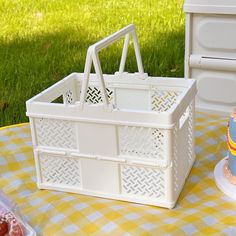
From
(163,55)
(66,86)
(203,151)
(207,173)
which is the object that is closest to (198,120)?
(203,151)

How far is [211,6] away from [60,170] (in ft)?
2.30

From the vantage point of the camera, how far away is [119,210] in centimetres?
112

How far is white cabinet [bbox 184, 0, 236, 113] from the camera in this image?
1.58 m

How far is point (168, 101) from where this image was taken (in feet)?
4.32

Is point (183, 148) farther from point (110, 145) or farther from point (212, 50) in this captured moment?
point (212, 50)

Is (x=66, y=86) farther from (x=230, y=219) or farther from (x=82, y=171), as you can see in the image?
(x=230, y=219)

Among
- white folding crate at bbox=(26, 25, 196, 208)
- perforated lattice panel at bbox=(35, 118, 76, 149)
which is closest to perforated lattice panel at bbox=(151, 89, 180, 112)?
white folding crate at bbox=(26, 25, 196, 208)

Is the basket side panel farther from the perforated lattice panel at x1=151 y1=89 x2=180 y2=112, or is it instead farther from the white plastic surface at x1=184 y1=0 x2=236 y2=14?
the white plastic surface at x1=184 y1=0 x2=236 y2=14

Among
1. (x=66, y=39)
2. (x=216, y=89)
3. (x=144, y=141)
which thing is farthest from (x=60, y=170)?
(x=66, y=39)

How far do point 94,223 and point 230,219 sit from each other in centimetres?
27

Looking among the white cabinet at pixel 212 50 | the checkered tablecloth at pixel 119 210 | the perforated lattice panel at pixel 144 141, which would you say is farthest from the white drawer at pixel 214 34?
the perforated lattice panel at pixel 144 141

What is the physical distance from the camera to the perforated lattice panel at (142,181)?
43.7 inches

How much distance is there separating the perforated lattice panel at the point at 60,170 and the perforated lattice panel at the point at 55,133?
3cm

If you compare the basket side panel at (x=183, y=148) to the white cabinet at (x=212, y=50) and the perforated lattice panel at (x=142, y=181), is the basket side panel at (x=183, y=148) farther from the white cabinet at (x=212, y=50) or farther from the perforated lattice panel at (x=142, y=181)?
the white cabinet at (x=212, y=50)
